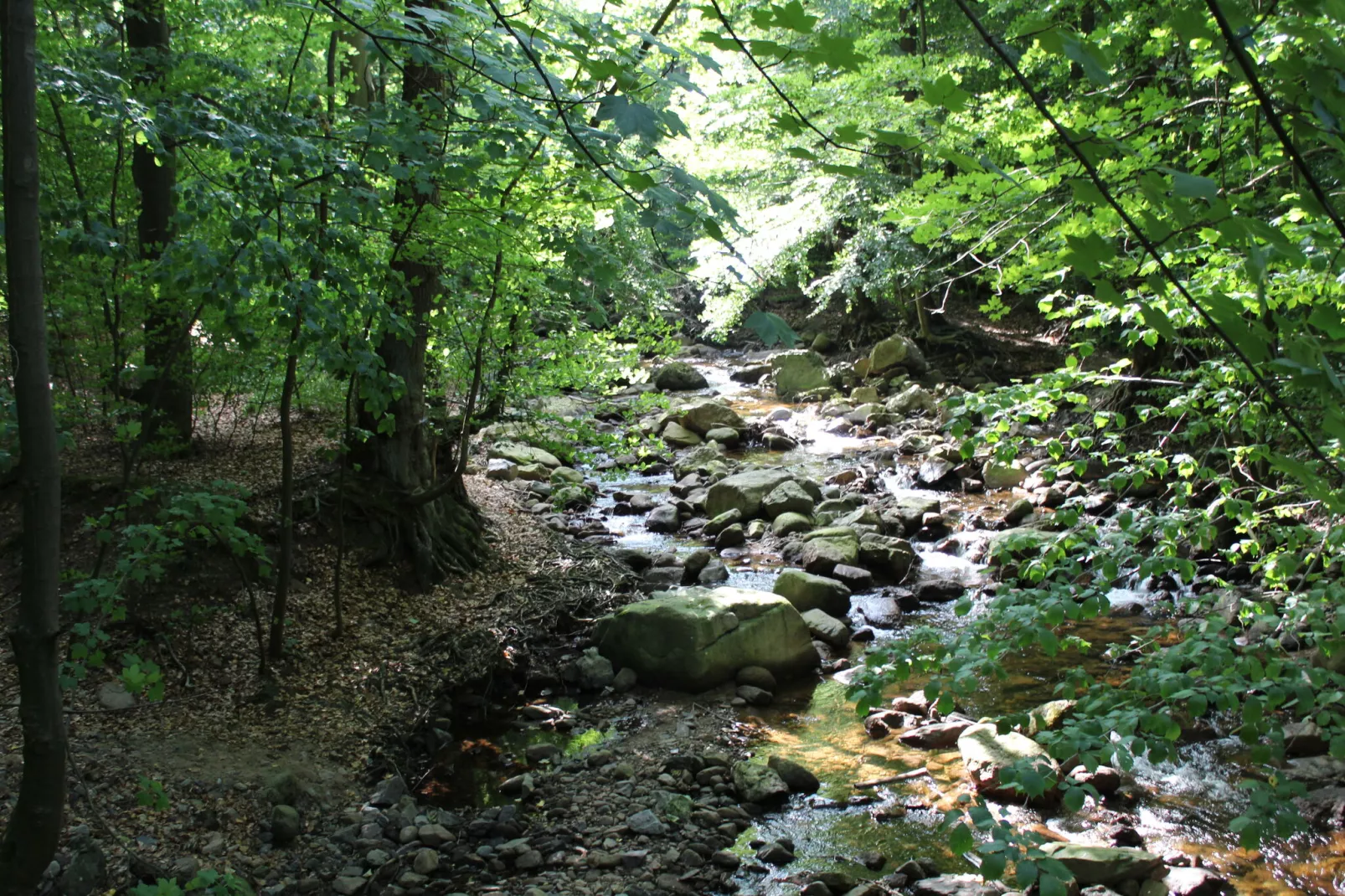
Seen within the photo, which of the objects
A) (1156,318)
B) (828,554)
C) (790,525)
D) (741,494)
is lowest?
(828,554)

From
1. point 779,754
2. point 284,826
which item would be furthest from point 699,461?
point 284,826

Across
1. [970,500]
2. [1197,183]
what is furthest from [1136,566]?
[970,500]

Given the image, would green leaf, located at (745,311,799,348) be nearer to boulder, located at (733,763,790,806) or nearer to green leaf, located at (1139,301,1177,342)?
green leaf, located at (1139,301,1177,342)

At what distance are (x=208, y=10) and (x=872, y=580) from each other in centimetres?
777

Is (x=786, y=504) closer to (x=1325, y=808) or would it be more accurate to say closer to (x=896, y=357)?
(x=1325, y=808)

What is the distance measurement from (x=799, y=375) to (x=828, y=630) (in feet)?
Result: 39.9

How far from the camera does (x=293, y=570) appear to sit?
660cm

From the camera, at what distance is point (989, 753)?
5395 mm

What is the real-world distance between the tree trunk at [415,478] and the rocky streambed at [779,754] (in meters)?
1.55

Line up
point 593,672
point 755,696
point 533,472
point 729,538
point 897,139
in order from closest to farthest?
1. point 897,139
2. point 755,696
3. point 593,672
4. point 729,538
5. point 533,472

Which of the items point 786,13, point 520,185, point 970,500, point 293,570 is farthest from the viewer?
point 970,500

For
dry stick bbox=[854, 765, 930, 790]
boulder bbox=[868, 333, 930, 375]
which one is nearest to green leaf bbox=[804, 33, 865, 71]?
dry stick bbox=[854, 765, 930, 790]

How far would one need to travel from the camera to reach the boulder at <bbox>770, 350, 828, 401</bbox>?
62.6 ft

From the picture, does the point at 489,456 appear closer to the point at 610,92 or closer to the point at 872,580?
the point at 872,580
